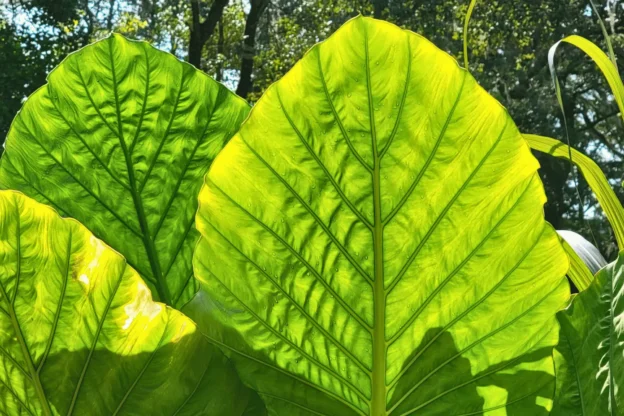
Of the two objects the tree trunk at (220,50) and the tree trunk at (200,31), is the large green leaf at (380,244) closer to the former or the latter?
the tree trunk at (200,31)

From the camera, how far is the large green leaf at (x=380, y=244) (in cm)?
20

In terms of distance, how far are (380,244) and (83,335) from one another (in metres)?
0.10

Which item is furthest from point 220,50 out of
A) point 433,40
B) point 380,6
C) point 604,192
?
point 604,192

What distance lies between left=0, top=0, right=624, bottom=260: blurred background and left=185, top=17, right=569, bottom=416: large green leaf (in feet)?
20.1

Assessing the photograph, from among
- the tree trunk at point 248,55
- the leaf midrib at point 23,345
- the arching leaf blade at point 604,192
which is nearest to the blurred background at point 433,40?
the tree trunk at point 248,55

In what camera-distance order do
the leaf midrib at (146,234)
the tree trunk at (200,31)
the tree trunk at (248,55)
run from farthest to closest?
the tree trunk at (248,55)
the tree trunk at (200,31)
the leaf midrib at (146,234)

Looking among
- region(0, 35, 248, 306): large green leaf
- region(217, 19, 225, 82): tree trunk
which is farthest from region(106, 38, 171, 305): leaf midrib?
region(217, 19, 225, 82): tree trunk

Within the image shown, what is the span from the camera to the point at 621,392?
185 millimetres

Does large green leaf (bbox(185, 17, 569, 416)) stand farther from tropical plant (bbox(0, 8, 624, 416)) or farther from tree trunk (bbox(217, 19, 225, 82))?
tree trunk (bbox(217, 19, 225, 82))

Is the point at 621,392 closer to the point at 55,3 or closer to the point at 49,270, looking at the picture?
the point at 49,270

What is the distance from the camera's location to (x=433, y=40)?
726cm

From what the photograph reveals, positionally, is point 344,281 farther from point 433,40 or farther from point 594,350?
point 433,40

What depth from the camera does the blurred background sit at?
266 inches

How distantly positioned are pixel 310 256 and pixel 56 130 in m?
0.14
